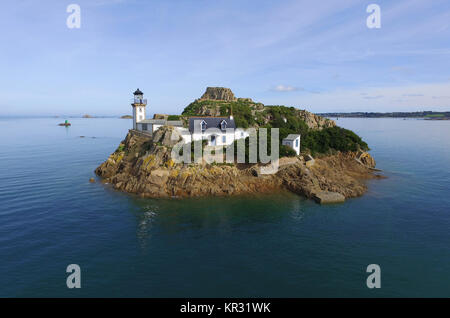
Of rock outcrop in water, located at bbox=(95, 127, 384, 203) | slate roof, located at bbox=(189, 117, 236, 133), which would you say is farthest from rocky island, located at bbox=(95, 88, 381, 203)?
slate roof, located at bbox=(189, 117, 236, 133)

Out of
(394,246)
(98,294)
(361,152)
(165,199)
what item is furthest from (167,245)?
(361,152)

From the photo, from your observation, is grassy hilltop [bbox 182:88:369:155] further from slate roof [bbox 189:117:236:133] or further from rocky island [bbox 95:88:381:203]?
slate roof [bbox 189:117:236:133]

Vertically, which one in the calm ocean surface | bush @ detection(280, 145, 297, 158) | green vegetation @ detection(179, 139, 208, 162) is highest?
green vegetation @ detection(179, 139, 208, 162)

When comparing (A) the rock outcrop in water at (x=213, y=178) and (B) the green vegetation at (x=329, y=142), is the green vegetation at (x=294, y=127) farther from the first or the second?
(A) the rock outcrop in water at (x=213, y=178)

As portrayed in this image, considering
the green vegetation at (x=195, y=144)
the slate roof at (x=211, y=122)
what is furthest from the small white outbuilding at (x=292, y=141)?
the green vegetation at (x=195, y=144)

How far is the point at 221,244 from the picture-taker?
2683cm

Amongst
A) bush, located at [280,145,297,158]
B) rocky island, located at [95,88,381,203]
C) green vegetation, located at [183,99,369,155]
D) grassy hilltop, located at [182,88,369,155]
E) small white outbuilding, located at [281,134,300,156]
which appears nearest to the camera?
rocky island, located at [95,88,381,203]

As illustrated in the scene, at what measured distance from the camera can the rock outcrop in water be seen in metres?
42.7

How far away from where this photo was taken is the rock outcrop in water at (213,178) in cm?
4269

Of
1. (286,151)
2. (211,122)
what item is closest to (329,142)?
(286,151)

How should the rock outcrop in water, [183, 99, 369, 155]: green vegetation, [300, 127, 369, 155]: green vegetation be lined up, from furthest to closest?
1. [183, 99, 369, 155]: green vegetation
2. [300, 127, 369, 155]: green vegetation
3. the rock outcrop in water

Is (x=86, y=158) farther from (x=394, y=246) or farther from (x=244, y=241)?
(x=394, y=246)

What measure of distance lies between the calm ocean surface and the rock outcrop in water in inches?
111
